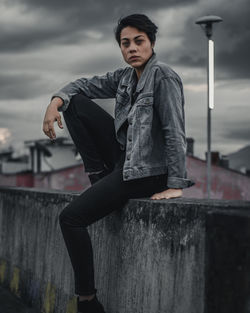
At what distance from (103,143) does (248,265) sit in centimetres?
196

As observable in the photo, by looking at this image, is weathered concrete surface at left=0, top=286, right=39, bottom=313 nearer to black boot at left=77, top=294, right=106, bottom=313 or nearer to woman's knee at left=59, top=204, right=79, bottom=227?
black boot at left=77, top=294, right=106, bottom=313

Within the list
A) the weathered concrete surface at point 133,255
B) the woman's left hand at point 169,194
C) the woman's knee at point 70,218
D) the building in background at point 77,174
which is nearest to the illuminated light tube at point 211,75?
the weathered concrete surface at point 133,255

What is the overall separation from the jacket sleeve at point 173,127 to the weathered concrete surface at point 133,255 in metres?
0.19

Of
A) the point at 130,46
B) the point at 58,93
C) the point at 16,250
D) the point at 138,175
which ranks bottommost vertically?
the point at 16,250

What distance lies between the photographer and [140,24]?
149 inches

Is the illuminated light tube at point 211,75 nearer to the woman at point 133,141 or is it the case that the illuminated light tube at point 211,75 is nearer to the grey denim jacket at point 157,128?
the woman at point 133,141

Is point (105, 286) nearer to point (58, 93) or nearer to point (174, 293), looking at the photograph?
point (174, 293)

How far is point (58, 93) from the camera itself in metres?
4.15

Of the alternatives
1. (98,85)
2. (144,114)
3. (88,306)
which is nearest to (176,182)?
(144,114)

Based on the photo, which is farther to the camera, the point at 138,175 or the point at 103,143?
the point at 103,143

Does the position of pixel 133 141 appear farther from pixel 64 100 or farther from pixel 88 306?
pixel 88 306

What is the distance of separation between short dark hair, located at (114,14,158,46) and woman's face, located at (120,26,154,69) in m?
0.03

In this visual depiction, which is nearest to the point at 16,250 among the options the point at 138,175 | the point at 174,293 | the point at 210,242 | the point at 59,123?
the point at 59,123

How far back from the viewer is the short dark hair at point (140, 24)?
12.5 feet
